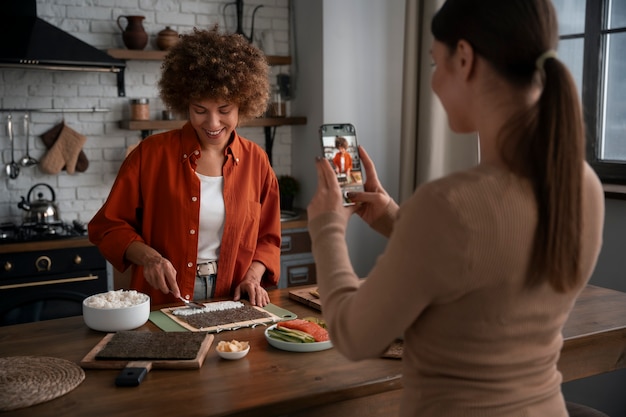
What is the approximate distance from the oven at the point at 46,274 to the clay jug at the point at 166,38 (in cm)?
123

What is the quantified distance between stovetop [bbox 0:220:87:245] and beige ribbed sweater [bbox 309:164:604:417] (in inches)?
107

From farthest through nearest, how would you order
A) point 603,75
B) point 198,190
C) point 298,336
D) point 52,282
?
1. point 52,282
2. point 603,75
3. point 198,190
4. point 298,336

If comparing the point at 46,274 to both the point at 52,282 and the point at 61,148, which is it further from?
the point at 61,148

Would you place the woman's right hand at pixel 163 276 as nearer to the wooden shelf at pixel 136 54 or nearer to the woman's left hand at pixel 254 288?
the woman's left hand at pixel 254 288

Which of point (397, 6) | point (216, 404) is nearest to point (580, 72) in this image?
point (397, 6)

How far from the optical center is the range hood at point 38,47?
3461 mm

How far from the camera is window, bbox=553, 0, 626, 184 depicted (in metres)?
3.26

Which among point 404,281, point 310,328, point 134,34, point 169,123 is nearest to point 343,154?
point 310,328

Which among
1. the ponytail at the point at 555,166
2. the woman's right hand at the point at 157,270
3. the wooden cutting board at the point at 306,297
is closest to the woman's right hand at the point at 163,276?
the woman's right hand at the point at 157,270

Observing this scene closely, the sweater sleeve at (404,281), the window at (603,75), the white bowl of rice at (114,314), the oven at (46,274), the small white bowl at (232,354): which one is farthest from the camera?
the oven at (46,274)

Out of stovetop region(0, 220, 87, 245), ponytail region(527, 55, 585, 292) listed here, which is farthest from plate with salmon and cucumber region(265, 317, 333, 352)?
stovetop region(0, 220, 87, 245)

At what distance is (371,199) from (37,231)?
269 cm

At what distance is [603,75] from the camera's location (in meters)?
3.32

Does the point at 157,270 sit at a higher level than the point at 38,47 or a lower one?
lower
